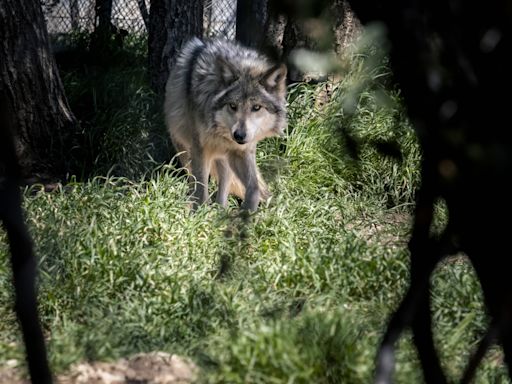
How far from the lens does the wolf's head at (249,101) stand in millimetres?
6770

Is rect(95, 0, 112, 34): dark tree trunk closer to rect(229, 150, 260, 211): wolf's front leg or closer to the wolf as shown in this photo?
the wolf

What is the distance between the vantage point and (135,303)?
438 centimetres

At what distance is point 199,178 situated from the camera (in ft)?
22.5

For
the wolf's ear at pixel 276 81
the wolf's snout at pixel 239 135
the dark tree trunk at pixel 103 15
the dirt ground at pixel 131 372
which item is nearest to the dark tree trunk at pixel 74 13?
the dark tree trunk at pixel 103 15

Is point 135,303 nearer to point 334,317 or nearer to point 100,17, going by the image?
point 334,317

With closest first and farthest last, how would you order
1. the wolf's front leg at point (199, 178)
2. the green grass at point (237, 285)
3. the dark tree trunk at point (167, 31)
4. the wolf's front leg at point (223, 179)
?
the green grass at point (237, 285)
the wolf's front leg at point (199, 178)
the wolf's front leg at point (223, 179)
the dark tree trunk at point (167, 31)

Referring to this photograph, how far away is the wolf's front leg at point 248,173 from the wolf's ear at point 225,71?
653mm

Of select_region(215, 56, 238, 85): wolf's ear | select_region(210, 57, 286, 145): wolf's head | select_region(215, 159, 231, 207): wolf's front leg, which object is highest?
select_region(215, 56, 238, 85): wolf's ear

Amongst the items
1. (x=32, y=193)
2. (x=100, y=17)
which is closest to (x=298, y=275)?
(x=32, y=193)

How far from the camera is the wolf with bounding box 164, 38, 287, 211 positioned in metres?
6.80

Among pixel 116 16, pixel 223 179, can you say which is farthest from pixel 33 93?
pixel 116 16

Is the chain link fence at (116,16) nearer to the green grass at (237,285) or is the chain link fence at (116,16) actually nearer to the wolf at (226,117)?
the wolf at (226,117)

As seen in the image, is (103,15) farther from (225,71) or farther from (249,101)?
(249,101)

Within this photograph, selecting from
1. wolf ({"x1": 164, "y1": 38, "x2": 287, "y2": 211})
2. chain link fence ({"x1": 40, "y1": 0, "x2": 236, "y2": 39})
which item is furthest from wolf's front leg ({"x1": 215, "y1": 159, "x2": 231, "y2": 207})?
chain link fence ({"x1": 40, "y1": 0, "x2": 236, "y2": 39})
